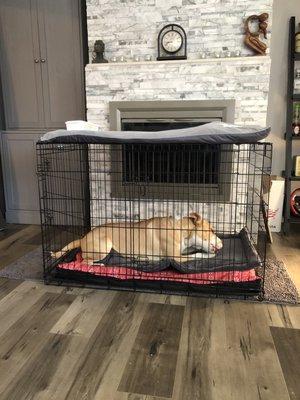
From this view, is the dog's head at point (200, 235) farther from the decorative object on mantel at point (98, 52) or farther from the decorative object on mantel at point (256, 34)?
the decorative object on mantel at point (98, 52)

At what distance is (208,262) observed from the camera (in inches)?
86.1

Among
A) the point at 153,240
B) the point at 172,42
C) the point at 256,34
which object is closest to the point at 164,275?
the point at 153,240

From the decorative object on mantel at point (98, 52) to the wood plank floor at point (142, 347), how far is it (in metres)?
1.97

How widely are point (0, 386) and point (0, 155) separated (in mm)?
2620

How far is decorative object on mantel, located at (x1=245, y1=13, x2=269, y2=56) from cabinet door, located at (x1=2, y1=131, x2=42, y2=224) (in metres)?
2.11

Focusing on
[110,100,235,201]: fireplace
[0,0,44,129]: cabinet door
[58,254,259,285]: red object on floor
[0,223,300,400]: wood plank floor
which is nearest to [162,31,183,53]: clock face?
[110,100,235,201]: fireplace

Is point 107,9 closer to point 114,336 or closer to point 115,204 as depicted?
point 115,204

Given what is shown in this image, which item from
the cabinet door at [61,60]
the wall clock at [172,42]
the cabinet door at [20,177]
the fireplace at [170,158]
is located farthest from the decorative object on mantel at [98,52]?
the cabinet door at [20,177]

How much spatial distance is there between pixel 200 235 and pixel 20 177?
2145 mm

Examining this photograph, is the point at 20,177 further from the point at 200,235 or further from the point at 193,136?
the point at 193,136

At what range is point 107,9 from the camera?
2.91 m

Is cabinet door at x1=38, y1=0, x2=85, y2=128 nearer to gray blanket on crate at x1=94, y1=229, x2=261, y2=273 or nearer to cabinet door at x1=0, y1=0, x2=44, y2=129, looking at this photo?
cabinet door at x1=0, y1=0, x2=44, y2=129

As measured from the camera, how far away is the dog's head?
2.25 m

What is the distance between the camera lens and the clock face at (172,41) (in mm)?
2842
